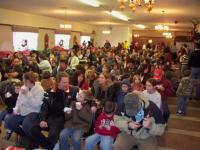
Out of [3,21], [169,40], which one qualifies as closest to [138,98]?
[3,21]

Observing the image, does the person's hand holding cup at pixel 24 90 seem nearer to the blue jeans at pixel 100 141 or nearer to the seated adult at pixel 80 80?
the blue jeans at pixel 100 141

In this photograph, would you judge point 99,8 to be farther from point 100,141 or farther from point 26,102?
point 100,141

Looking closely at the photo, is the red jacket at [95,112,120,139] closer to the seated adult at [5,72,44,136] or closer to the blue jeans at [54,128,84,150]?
the blue jeans at [54,128,84,150]

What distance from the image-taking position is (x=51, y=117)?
449 centimetres

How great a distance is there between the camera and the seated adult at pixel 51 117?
437cm

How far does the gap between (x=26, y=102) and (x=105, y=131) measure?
51.7 inches

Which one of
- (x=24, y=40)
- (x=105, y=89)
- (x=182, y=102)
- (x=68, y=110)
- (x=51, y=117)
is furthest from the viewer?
(x=24, y=40)

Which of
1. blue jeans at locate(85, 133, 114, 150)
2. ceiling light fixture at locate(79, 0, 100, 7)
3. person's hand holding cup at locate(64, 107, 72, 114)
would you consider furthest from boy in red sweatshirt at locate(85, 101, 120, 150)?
ceiling light fixture at locate(79, 0, 100, 7)

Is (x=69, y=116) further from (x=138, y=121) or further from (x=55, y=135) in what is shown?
(x=138, y=121)

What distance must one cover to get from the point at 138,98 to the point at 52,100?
1423 mm

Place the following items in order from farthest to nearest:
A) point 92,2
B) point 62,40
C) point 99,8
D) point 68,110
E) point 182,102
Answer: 1. point 62,40
2. point 99,8
3. point 92,2
4. point 182,102
5. point 68,110

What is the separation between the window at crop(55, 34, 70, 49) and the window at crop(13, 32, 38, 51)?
2591 mm

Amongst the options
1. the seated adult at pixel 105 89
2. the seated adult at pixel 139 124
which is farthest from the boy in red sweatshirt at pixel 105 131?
the seated adult at pixel 105 89

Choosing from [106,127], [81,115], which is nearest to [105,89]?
[81,115]
